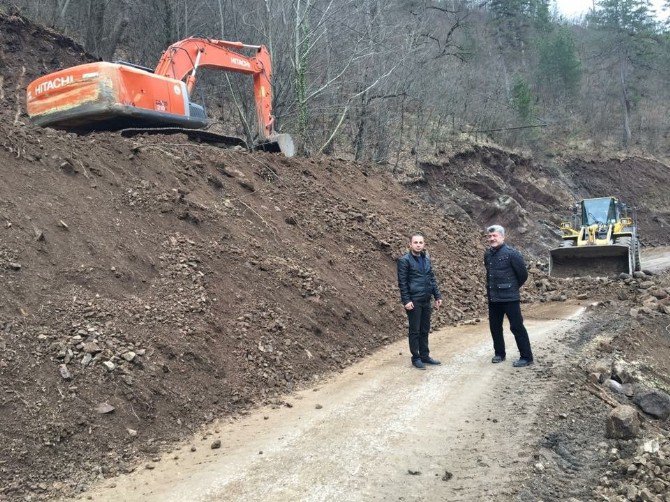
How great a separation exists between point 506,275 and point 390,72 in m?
10.4

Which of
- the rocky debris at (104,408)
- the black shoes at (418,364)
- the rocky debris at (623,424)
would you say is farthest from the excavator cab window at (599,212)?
the rocky debris at (104,408)

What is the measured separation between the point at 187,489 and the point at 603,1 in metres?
53.7

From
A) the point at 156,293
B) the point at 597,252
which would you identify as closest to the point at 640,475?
the point at 156,293

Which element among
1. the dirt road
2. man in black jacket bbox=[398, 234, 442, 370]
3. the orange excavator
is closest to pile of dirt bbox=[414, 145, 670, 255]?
the orange excavator

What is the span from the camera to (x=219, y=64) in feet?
40.1

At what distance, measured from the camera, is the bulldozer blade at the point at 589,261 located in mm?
16016

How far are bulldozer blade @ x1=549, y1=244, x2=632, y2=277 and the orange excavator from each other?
9.40 metres

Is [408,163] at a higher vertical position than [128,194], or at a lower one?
higher

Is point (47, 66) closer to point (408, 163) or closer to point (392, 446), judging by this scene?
point (408, 163)

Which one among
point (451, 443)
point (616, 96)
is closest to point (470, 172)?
point (451, 443)

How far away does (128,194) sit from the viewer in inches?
332

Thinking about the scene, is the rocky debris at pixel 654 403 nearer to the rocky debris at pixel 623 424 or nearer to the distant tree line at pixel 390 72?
the rocky debris at pixel 623 424

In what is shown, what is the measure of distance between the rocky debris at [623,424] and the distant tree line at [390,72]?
10.9 meters

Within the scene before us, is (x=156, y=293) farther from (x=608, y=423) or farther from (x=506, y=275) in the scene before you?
(x=608, y=423)
